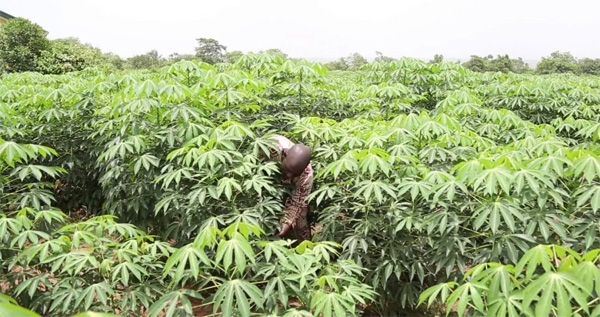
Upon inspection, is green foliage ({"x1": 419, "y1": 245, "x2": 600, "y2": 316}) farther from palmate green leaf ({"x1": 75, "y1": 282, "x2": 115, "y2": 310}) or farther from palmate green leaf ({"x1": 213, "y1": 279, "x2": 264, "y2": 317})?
palmate green leaf ({"x1": 75, "y1": 282, "x2": 115, "y2": 310})

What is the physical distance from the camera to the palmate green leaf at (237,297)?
1654mm

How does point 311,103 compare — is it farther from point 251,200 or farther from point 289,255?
point 289,255

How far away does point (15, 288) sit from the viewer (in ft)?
7.32

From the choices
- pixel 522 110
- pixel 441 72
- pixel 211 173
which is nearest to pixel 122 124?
pixel 211 173

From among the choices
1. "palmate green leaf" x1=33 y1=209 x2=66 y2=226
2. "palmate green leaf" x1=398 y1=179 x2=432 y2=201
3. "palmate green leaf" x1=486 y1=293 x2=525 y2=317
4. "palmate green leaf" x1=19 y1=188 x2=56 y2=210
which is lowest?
"palmate green leaf" x1=19 y1=188 x2=56 y2=210

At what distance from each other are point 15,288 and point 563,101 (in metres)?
6.29

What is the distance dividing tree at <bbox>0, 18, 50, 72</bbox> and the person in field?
47.7 ft

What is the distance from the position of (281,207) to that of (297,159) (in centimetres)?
45

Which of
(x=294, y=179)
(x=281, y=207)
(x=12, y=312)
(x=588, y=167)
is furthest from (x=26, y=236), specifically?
(x=588, y=167)

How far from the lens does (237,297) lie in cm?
167

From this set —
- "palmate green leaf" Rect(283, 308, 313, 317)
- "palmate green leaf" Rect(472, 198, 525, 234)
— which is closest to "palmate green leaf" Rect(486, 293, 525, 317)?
"palmate green leaf" Rect(472, 198, 525, 234)

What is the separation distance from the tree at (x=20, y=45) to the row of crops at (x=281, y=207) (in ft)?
36.8

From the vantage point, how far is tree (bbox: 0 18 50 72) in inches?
550

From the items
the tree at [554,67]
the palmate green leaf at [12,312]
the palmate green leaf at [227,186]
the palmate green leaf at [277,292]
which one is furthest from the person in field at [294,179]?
the tree at [554,67]
